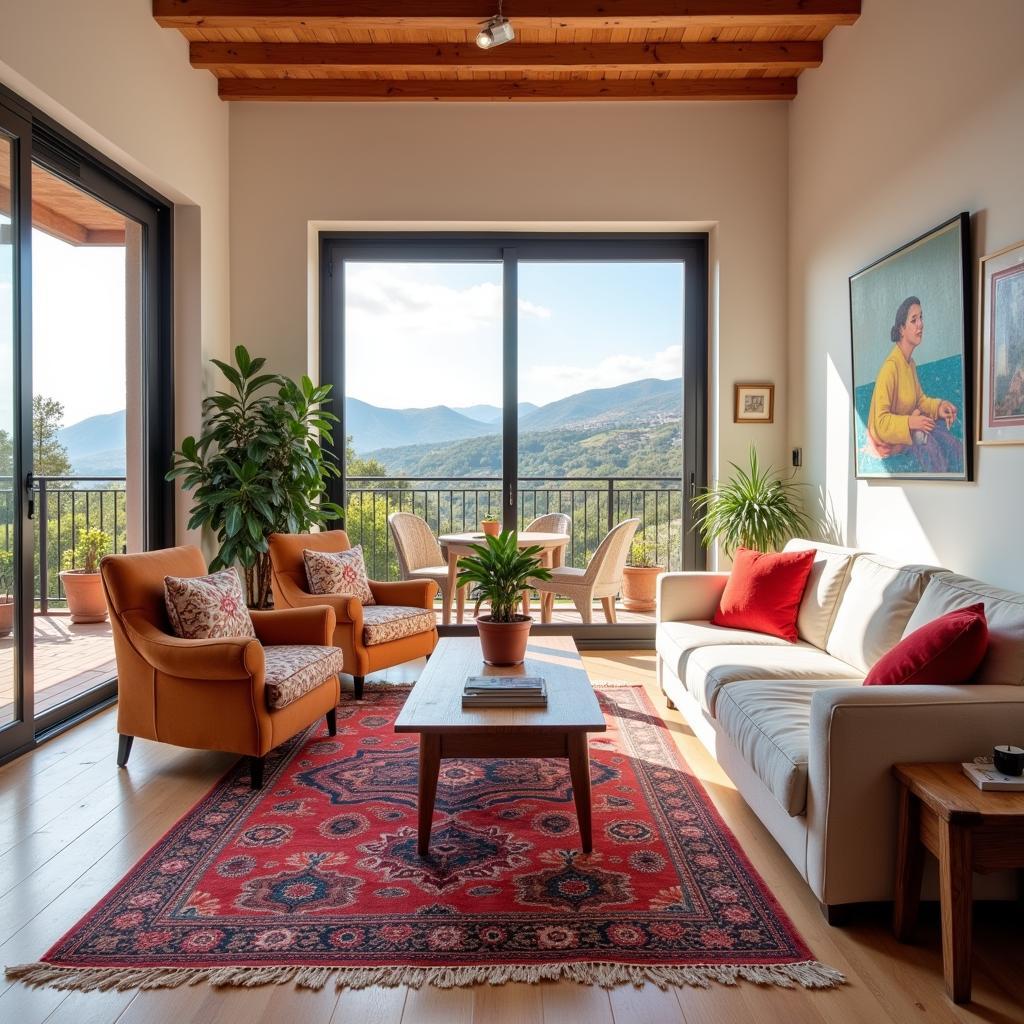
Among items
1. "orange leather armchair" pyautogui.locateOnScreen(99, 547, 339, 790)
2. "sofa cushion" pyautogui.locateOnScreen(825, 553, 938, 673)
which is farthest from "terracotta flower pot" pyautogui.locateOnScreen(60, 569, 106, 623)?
"sofa cushion" pyautogui.locateOnScreen(825, 553, 938, 673)

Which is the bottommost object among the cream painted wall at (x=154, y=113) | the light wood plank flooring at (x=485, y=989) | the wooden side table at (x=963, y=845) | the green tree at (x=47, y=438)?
the light wood plank flooring at (x=485, y=989)

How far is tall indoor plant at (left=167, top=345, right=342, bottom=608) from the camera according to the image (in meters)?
4.37

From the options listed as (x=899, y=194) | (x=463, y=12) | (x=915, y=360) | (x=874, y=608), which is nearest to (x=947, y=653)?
(x=874, y=608)

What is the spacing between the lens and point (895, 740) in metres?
1.98

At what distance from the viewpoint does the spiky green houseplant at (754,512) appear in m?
4.64

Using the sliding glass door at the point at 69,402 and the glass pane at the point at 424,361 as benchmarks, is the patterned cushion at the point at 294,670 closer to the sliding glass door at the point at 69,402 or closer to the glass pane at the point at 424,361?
the sliding glass door at the point at 69,402

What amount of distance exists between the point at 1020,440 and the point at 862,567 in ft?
2.88

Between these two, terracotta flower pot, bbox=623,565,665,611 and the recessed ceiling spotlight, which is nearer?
the recessed ceiling spotlight

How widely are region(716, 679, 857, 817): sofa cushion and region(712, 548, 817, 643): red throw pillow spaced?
0.77 meters

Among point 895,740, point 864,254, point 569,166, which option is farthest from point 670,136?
point 895,740

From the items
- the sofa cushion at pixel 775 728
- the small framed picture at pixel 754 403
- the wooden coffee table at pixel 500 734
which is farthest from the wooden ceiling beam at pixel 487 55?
the wooden coffee table at pixel 500 734

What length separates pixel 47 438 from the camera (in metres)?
3.61

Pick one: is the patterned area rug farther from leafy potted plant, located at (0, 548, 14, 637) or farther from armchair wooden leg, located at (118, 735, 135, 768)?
leafy potted plant, located at (0, 548, 14, 637)

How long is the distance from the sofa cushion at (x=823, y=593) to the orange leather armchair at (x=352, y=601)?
1.98 metres
